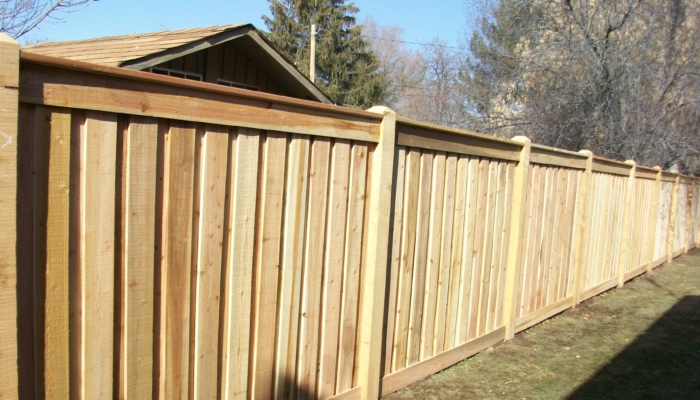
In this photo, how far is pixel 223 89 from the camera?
266 cm

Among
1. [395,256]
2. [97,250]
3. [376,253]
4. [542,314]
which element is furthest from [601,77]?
[97,250]

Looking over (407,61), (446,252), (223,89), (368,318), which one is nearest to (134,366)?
(223,89)

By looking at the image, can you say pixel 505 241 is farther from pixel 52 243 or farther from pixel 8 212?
pixel 8 212

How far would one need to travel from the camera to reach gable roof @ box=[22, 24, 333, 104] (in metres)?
6.73

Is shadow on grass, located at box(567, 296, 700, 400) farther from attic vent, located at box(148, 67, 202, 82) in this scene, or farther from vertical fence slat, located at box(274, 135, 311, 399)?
attic vent, located at box(148, 67, 202, 82)

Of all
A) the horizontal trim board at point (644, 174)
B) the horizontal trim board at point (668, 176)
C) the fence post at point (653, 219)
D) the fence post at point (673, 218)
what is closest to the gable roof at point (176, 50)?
the horizontal trim board at point (644, 174)

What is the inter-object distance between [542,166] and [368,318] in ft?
10.4

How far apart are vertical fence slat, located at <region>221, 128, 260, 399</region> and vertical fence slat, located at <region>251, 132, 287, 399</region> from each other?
62mm

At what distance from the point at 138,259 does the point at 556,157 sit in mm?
5037

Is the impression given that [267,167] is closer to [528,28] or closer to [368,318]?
[368,318]

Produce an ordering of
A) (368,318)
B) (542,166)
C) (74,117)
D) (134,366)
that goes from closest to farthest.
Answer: (74,117)
(134,366)
(368,318)
(542,166)

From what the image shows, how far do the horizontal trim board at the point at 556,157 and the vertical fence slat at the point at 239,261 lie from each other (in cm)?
367

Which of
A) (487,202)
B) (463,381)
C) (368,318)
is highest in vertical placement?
(487,202)

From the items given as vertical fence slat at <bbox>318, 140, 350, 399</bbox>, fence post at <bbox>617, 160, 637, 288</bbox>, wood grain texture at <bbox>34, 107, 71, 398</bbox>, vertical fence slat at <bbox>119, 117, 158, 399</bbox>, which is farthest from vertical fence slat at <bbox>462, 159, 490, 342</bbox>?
fence post at <bbox>617, 160, 637, 288</bbox>
